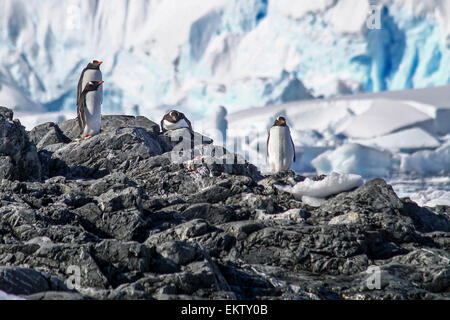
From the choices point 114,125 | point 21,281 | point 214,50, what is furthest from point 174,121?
point 214,50

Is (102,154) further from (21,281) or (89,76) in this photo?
(21,281)

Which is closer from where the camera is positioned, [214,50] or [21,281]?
[21,281]

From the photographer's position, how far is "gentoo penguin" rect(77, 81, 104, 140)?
8867 millimetres

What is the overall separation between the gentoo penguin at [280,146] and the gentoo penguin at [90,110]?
248 cm

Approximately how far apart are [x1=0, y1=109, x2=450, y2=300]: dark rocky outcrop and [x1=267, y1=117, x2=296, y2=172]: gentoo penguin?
1.29 m

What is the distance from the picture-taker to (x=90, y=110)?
349 inches

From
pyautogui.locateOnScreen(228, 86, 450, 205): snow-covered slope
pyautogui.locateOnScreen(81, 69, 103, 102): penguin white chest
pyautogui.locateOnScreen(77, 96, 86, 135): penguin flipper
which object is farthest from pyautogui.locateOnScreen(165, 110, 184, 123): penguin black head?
pyautogui.locateOnScreen(228, 86, 450, 205): snow-covered slope

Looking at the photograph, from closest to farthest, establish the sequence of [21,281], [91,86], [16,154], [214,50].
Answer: [21,281] < [16,154] < [91,86] < [214,50]

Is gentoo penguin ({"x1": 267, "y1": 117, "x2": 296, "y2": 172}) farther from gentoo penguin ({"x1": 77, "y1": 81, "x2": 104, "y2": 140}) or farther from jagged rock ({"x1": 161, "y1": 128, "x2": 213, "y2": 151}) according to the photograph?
gentoo penguin ({"x1": 77, "y1": 81, "x2": 104, "y2": 140})

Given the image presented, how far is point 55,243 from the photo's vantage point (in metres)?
5.12

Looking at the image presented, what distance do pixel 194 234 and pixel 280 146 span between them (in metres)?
3.99

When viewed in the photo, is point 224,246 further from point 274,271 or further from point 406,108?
point 406,108

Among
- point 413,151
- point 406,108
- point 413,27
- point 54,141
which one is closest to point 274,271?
point 54,141

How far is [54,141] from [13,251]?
4111 millimetres
